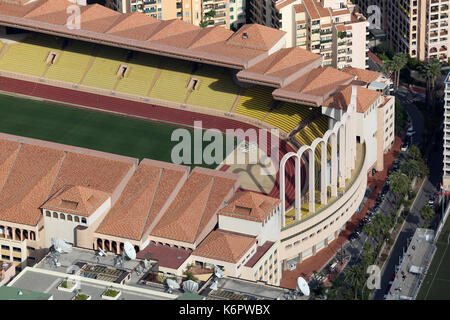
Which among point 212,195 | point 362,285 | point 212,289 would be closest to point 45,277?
→ point 212,289

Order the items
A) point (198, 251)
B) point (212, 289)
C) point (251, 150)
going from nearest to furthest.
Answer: point (212, 289) < point (198, 251) < point (251, 150)

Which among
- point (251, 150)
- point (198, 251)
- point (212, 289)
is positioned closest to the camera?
point (212, 289)

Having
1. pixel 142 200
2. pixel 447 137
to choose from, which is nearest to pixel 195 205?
pixel 142 200

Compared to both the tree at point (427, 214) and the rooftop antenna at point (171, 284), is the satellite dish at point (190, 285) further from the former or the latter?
the tree at point (427, 214)

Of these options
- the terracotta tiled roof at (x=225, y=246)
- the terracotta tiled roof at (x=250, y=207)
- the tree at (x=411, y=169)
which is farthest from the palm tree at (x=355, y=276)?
the tree at (x=411, y=169)
